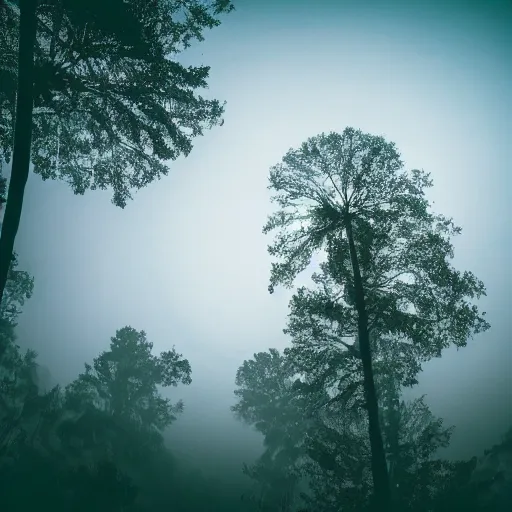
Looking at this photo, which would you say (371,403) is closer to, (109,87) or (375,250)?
(375,250)

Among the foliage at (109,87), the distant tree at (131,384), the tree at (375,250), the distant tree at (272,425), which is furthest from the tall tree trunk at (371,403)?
the distant tree at (131,384)

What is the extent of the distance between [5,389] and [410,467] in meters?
35.8

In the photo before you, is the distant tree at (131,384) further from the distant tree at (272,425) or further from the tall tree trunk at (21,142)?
the tall tree trunk at (21,142)

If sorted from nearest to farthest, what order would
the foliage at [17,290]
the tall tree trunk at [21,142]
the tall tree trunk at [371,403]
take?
the tall tree trunk at [21,142] < the tall tree trunk at [371,403] < the foliage at [17,290]

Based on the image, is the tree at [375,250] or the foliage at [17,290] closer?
the tree at [375,250]

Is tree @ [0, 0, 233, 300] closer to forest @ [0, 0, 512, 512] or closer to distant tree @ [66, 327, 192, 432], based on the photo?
forest @ [0, 0, 512, 512]

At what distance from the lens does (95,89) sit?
8.73 metres

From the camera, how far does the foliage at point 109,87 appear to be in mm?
7844

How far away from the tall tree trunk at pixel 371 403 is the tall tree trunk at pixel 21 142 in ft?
31.6

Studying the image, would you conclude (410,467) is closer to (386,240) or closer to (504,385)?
(386,240)

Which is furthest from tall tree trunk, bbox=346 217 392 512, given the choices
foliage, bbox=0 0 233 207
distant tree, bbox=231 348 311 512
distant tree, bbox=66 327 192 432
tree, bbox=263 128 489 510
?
distant tree, bbox=66 327 192 432

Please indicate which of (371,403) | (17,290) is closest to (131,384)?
(17,290)

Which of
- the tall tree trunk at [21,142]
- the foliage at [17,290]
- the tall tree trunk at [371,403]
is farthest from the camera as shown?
the foliage at [17,290]

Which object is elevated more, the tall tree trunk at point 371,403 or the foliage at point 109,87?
the foliage at point 109,87
